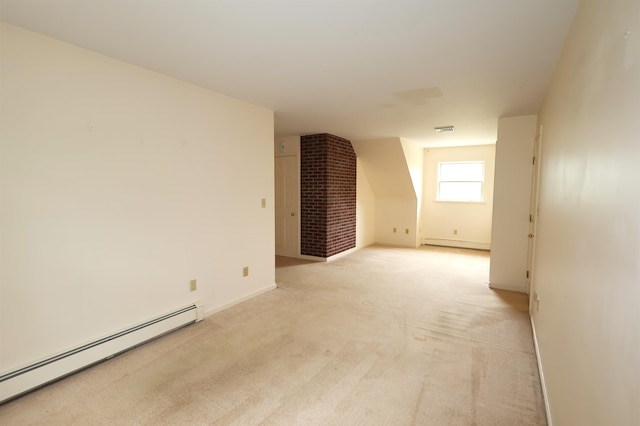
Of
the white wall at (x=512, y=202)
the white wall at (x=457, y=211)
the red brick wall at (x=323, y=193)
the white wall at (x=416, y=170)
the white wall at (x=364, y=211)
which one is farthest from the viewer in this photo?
the white wall at (x=364, y=211)

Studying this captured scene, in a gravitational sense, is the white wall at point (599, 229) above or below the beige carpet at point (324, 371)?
above

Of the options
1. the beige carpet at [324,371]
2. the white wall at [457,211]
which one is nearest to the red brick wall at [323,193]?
the beige carpet at [324,371]

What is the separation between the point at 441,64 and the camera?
242 cm

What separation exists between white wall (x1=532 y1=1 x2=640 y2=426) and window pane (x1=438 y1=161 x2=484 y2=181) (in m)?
5.20

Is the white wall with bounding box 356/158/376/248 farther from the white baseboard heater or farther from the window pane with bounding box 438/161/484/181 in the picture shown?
the white baseboard heater

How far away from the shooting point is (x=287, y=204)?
19.4 ft

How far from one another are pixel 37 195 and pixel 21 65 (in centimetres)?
81

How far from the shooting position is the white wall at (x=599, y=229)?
812 millimetres

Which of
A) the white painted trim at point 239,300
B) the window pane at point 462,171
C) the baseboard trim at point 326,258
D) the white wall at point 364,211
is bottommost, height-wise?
the white painted trim at point 239,300

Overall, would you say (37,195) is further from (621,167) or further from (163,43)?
(621,167)

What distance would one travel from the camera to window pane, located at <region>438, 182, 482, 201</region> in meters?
6.78

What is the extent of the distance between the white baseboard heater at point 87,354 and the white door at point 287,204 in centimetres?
298

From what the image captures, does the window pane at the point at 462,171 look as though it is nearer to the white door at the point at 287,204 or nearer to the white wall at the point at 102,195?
the white door at the point at 287,204

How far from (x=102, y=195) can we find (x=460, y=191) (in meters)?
6.59
